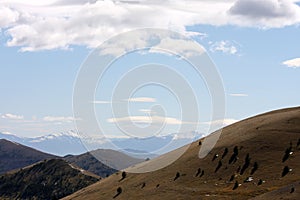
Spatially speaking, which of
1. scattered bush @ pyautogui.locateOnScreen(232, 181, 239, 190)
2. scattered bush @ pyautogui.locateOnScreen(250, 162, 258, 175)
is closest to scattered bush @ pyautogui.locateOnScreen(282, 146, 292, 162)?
scattered bush @ pyautogui.locateOnScreen(250, 162, 258, 175)

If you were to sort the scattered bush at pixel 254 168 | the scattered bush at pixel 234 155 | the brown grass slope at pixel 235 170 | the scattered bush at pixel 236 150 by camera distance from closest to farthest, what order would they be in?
the brown grass slope at pixel 235 170 < the scattered bush at pixel 254 168 < the scattered bush at pixel 234 155 < the scattered bush at pixel 236 150

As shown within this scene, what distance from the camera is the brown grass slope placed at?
9844cm

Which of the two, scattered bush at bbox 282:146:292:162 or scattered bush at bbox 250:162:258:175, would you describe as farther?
scattered bush at bbox 282:146:292:162

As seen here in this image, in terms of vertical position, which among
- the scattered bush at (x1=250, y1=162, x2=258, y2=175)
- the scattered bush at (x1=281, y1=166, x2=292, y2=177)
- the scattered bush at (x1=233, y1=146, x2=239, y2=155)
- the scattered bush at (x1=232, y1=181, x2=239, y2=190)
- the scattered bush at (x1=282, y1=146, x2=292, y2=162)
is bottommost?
the scattered bush at (x1=232, y1=181, x2=239, y2=190)

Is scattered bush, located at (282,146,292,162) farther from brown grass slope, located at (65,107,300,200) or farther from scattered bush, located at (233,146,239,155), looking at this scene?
scattered bush, located at (233,146,239,155)

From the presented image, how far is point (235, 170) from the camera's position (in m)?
111

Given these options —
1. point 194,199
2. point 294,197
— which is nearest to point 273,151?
point 194,199

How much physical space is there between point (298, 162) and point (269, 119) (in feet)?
130

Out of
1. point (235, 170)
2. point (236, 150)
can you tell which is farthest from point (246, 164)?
point (236, 150)

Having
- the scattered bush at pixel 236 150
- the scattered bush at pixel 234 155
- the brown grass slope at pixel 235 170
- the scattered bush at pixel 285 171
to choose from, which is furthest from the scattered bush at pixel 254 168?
the scattered bush at pixel 236 150

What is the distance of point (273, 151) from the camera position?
114875 mm

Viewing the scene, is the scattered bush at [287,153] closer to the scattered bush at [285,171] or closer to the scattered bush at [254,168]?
the scattered bush at [285,171]

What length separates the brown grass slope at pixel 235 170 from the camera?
9844cm

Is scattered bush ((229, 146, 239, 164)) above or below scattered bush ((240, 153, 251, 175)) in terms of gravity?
above
